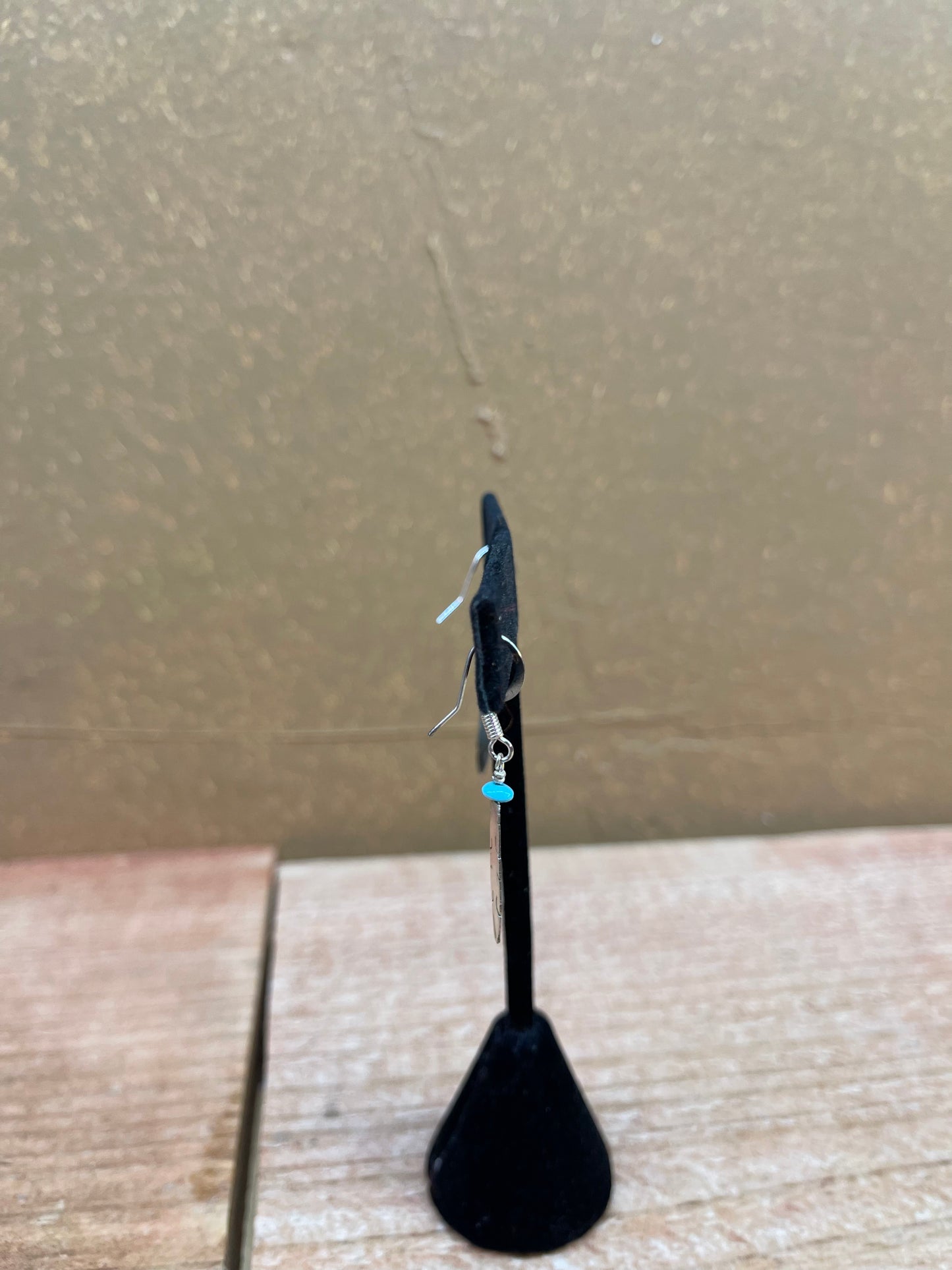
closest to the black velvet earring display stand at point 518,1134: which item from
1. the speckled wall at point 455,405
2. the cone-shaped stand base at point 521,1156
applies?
the cone-shaped stand base at point 521,1156

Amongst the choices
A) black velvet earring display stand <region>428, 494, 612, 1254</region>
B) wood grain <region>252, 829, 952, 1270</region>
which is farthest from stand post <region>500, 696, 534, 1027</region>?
wood grain <region>252, 829, 952, 1270</region>

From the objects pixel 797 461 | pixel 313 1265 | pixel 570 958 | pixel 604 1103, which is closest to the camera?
pixel 313 1265

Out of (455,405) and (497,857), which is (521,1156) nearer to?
(497,857)

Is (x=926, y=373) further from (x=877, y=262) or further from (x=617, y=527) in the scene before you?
(x=617, y=527)

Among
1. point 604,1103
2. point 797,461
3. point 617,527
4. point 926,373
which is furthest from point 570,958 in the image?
point 926,373

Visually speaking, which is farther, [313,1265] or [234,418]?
[234,418]

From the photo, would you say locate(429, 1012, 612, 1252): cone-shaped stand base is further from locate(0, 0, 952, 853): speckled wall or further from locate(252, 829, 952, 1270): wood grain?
locate(0, 0, 952, 853): speckled wall

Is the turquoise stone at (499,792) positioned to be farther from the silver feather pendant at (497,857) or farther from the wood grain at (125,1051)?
the wood grain at (125,1051)
